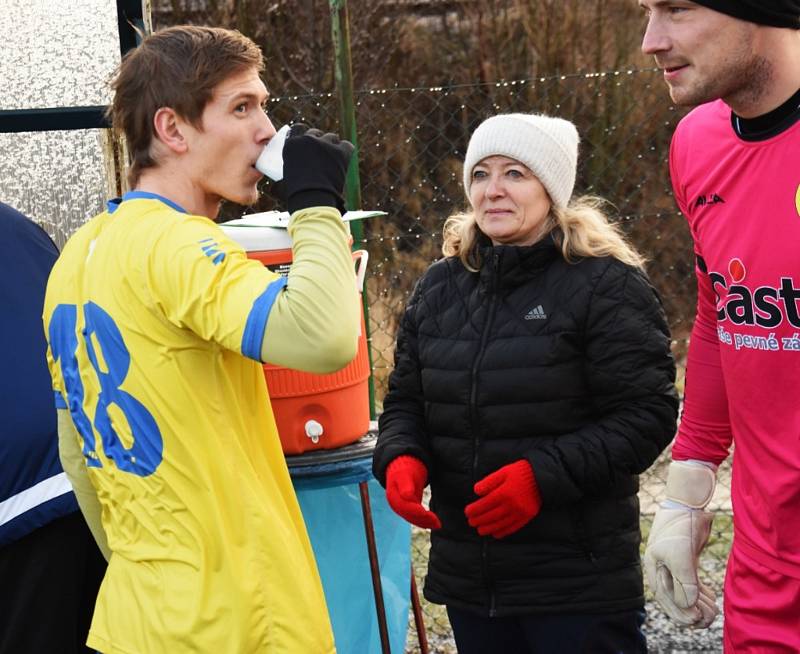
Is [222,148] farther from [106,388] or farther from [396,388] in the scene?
[396,388]

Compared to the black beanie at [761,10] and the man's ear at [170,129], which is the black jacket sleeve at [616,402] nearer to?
the black beanie at [761,10]

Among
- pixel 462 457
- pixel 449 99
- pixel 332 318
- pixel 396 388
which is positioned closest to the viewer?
pixel 332 318

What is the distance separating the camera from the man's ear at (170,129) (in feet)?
6.81

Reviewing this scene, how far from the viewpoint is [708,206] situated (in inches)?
89.0

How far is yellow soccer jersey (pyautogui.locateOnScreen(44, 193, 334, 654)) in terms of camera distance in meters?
1.96

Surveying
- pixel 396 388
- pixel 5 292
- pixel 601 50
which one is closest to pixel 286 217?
pixel 396 388

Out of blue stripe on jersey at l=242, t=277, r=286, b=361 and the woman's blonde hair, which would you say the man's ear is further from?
the woman's blonde hair

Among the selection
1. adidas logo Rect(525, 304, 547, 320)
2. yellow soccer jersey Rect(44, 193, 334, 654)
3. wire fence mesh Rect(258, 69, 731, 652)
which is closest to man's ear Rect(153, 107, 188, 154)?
yellow soccer jersey Rect(44, 193, 334, 654)

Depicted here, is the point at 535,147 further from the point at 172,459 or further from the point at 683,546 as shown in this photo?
the point at 172,459

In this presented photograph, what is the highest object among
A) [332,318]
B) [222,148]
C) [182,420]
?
[222,148]

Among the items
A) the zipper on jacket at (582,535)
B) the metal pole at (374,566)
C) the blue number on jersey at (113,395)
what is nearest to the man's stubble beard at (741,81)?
the zipper on jacket at (582,535)

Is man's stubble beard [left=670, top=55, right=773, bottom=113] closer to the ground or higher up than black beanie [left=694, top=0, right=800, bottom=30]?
closer to the ground

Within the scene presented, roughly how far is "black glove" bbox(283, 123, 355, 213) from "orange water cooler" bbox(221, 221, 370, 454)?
899 millimetres

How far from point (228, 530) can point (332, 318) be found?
433 millimetres
